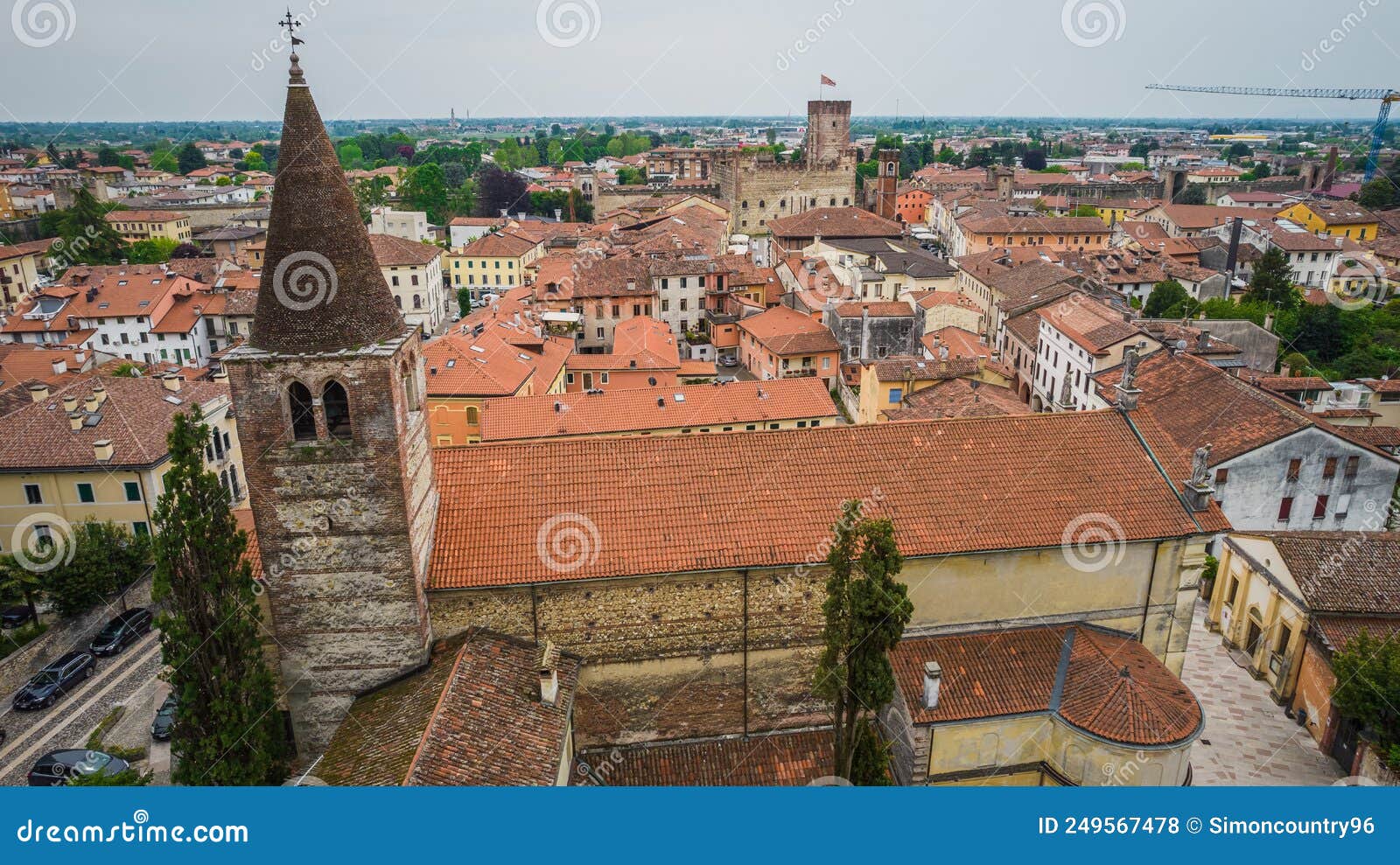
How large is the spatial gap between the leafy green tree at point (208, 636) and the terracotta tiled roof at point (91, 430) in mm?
17623

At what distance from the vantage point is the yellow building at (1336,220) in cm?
10719

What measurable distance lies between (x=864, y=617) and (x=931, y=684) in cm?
428

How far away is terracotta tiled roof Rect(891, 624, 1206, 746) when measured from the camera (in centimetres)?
1856

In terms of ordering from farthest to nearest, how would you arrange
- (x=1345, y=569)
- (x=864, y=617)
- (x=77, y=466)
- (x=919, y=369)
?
(x=919, y=369) < (x=77, y=466) < (x=1345, y=569) < (x=864, y=617)

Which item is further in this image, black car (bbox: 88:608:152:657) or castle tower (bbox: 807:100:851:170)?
castle tower (bbox: 807:100:851:170)

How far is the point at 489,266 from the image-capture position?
9275 cm

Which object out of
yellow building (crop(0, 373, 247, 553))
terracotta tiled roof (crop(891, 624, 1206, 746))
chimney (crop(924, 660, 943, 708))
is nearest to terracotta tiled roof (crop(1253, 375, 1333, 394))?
terracotta tiled roof (crop(891, 624, 1206, 746))

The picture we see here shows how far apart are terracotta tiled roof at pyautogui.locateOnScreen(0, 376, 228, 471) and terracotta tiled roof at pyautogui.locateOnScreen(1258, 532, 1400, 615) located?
38090mm

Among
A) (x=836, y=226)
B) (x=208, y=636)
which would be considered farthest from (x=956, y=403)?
(x=836, y=226)

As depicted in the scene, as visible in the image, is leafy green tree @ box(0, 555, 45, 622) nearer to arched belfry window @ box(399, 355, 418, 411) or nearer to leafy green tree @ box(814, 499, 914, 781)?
arched belfry window @ box(399, 355, 418, 411)

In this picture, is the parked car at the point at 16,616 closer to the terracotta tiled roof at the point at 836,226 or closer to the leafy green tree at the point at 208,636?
the leafy green tree at the point at 208,636

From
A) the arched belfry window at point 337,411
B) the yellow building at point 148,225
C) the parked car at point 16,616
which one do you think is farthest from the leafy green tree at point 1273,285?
the yellow building at point 148,225

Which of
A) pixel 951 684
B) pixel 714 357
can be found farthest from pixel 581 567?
pixel 714 357

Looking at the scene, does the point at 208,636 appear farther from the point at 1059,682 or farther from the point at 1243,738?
the point at 1243,738
